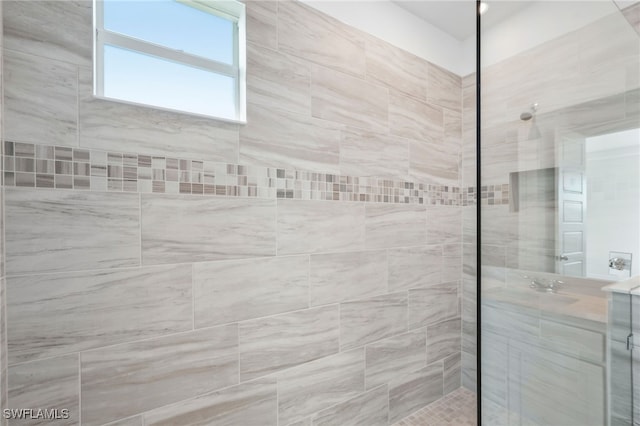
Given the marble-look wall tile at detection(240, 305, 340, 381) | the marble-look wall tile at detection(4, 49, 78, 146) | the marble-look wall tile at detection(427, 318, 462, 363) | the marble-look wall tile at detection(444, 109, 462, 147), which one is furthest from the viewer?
the marble-look wall tile at detection(444, 109, 462, 147)

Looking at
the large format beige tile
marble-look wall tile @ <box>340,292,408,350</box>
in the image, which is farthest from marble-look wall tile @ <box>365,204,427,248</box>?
the large format beige tile

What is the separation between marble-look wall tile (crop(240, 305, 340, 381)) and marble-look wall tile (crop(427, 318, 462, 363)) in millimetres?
816

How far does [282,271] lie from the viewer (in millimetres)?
1493

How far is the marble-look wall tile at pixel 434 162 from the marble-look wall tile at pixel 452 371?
4.15 feet

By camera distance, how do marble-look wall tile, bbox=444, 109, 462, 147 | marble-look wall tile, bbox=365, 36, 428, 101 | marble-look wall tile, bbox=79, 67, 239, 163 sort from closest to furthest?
1. marble-look wall tile, bbox=79, 67, 239, 163
2. marble-look wall tile, bbox=365, 36, 428, 101
3. marble-look wall tile, bbox=444, 109, 462, 147

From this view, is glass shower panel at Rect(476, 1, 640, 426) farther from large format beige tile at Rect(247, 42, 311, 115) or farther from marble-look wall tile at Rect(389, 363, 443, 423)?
marble-look wall tile at Rect(389, 363, 443, 423)

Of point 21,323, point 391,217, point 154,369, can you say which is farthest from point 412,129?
point 21,323

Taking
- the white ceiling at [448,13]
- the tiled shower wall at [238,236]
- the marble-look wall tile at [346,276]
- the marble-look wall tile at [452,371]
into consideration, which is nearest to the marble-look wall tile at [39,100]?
the tiled shower wall at [238,236]

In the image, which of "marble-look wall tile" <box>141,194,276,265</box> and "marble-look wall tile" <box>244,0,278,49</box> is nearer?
"marble-look wall tile" <box>141,194,276,265</box>

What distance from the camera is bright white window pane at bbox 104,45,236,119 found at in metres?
1.24

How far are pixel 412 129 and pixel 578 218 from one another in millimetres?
1270

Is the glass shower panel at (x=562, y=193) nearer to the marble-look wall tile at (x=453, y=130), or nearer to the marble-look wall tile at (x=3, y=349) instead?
the marble-look wall tile at (x=453, y=130)

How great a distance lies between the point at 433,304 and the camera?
2.12 metres

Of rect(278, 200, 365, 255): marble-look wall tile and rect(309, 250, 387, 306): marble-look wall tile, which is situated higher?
rect(278, 200, 365, 255): marble-look wall tile
